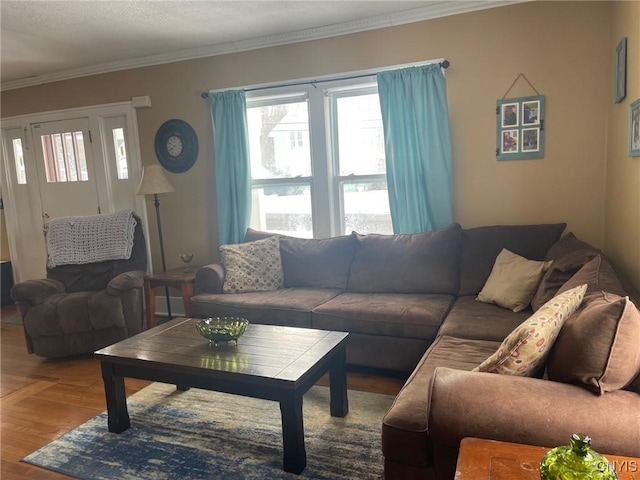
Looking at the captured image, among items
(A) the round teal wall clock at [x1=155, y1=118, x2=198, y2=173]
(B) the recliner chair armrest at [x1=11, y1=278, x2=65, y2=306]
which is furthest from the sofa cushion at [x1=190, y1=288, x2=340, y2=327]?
(A) the round teal wall clock at [x1=155, y1=118, x2=198, y2=173]

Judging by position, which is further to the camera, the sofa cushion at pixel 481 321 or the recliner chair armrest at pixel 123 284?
the recliner chair armrest at pixel 123 284

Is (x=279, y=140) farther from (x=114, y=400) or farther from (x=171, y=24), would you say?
(x=114, y=400)

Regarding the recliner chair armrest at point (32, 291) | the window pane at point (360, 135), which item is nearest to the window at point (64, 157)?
the recliner chair armrest at point (32, 291)

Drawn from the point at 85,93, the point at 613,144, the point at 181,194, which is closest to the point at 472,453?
the point at 613,144

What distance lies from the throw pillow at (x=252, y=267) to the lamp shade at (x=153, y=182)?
0.92 meters

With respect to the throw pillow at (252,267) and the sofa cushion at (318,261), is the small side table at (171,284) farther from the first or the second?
the sofa cushion at (318,261)

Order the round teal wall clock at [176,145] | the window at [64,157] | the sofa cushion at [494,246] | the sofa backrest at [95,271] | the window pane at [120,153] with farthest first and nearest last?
the window at [64,157] → the window pane at [120,153] → the round teal wall clock at [176,145] → the sofa backrest at [95,271] → the sofa cushion at [494,246]

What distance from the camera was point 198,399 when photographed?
2.73 meters

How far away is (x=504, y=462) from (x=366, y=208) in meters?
2.90

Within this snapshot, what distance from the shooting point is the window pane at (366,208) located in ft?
12.6

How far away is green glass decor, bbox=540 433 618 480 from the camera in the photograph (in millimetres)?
862

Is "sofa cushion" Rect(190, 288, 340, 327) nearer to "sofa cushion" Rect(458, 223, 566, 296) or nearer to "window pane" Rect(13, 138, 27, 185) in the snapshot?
"sofa cushion" Rect(458, 223, 566, 296)

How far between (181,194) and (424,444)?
141 inches

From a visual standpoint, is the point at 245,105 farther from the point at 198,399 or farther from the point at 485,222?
the point at 198,399
